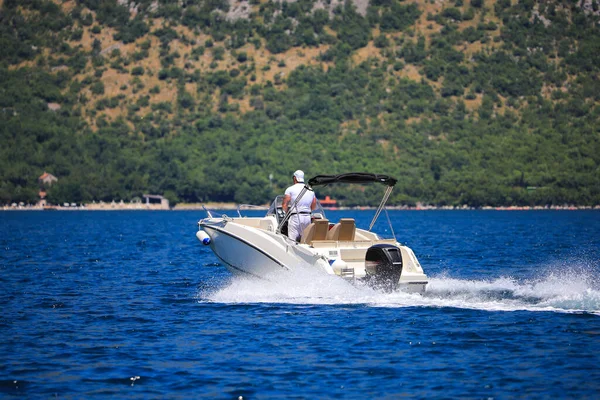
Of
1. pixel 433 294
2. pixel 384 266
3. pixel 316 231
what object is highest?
pixel 316 231

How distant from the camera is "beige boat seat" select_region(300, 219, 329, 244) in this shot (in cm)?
2256

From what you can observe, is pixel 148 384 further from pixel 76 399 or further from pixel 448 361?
pixel 448 361

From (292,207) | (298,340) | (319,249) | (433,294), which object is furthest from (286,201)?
(298,340)

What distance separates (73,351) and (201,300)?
666 centimetres

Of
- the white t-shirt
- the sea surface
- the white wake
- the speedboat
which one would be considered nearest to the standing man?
the white t-shirt

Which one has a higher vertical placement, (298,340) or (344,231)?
(344,231)

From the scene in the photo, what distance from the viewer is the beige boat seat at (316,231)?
22562mm

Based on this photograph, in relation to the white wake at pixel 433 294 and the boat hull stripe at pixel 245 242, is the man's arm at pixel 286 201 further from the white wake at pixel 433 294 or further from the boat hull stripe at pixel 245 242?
the white wake at pixel 433 294

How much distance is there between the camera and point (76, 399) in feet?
47.3

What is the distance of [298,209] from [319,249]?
60.8 inches

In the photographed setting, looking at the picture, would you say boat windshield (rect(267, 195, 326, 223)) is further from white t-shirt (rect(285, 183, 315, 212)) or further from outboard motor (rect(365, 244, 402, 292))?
outboard motor (rect(365, 244, 402, 292))

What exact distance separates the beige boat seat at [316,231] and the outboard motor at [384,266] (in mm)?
1461

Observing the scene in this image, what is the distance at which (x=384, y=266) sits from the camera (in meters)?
21.0

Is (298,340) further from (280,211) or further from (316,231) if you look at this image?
(280,211)
